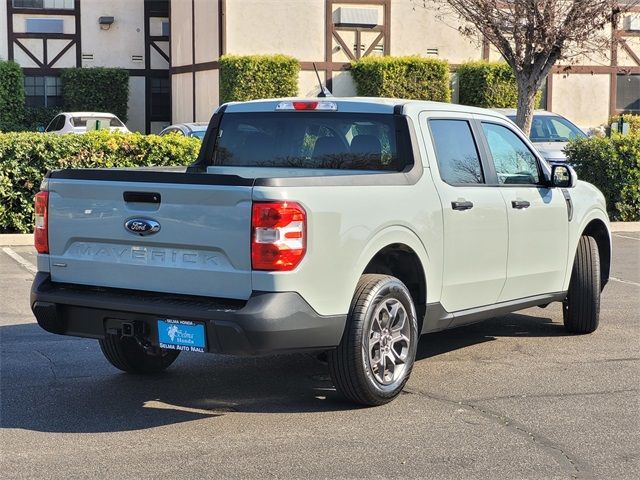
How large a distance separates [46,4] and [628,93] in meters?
17.9

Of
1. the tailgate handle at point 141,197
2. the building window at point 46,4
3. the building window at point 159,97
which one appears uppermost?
the building window at point 46,4

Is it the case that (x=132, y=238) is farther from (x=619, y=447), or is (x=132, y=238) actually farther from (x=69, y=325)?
(x=619, y=447)

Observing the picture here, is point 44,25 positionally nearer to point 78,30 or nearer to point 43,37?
point 43,37

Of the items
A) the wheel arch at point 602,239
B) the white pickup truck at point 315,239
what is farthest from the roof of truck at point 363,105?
the wheel arch at point 602,239

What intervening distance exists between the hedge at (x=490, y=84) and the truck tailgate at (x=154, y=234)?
74.7 feet

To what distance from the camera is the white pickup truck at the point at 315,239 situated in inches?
221

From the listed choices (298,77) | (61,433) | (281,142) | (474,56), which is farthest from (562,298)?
(474,56)

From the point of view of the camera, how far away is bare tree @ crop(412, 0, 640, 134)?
17.2m

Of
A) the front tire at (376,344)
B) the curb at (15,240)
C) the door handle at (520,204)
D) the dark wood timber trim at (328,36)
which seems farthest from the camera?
the dark wood timber trim at (328,36)

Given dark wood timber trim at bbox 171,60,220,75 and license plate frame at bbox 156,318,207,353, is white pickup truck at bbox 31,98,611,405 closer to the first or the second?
license plate frame at bbox 156,318,207,353

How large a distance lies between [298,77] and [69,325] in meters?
22.0

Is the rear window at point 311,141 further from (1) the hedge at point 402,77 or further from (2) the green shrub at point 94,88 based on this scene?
(2) the green shrub at point 94,88

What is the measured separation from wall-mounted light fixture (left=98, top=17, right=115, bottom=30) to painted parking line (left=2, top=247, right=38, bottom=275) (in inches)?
830

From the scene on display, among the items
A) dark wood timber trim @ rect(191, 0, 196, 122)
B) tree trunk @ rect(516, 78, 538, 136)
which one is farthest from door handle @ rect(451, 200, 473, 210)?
dark wood timber trim @ rect(191, 0, 196, 122)
